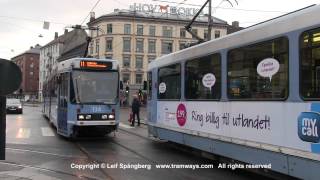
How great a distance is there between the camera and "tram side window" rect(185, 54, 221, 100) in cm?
1093

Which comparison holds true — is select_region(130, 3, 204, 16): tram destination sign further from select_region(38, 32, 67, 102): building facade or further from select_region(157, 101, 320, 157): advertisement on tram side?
select_region(157, 101, 320, 157): advertisement on tram side

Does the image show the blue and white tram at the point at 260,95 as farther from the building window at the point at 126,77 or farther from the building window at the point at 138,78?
the building window at the point at 138,78

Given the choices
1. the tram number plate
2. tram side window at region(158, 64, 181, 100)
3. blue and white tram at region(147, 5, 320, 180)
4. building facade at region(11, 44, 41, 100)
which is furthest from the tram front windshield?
building facade at region(11, 44, 41, 100)

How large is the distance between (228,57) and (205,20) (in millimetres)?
80820

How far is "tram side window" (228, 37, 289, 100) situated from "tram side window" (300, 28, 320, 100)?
0.42 meters

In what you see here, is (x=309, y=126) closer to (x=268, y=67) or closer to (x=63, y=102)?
(x=268, y=67)

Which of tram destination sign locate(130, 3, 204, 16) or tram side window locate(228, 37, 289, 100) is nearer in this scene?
tram side window locate(228, 37, 289, 100)

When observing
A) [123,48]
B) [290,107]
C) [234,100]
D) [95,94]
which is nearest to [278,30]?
[290,107]

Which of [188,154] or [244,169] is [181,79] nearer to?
[188,154]

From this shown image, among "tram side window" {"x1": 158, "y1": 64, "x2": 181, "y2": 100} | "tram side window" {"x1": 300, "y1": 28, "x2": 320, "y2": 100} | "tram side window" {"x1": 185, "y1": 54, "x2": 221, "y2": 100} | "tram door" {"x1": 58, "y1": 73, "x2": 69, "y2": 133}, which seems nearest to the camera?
"tram side window" {"x1": 300, "y1": 28, "x2": 320, "y2": 100}

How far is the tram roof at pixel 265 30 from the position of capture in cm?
778

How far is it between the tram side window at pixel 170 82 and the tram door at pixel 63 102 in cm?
375

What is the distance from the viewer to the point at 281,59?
8422mm

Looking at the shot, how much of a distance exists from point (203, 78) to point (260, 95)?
2.77 m
